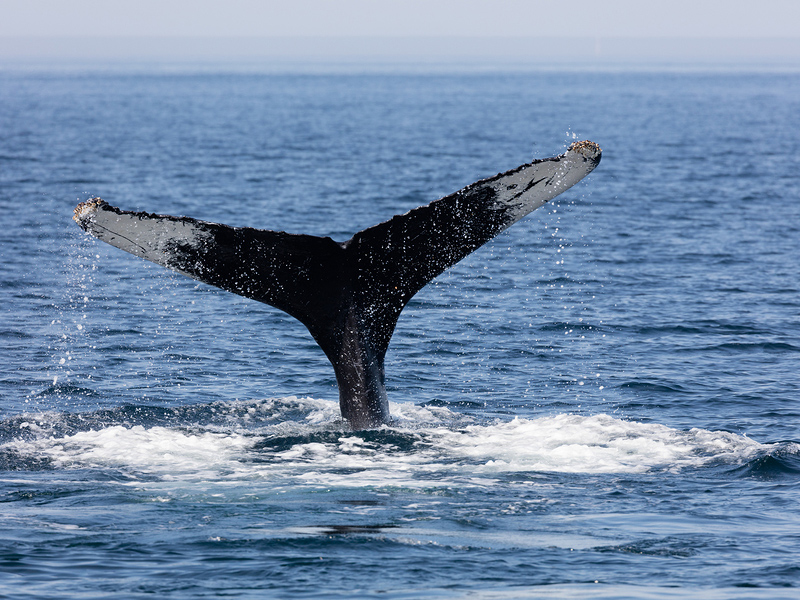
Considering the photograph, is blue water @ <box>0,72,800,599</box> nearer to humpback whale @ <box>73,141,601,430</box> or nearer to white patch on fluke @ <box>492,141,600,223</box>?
humpback whale @ <box>73,141,601,430</box>

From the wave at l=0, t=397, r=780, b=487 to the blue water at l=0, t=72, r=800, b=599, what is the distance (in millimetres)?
33

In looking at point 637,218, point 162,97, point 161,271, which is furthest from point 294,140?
point 162,97

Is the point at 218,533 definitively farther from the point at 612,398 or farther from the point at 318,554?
the point at 612,398

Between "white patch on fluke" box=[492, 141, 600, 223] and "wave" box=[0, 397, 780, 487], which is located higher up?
"white patch on fluke" box=[492, 141, 600, 223]

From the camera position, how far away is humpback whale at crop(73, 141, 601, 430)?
27.0 feet

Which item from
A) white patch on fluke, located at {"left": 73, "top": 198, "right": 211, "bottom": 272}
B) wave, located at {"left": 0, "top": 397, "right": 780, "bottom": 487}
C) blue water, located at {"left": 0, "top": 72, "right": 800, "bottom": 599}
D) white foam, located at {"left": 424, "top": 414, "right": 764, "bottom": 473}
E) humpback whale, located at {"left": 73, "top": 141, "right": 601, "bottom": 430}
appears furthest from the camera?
A: white foam, located at {"left": 424, "top": 414, "right": 764, "bottom": 473}

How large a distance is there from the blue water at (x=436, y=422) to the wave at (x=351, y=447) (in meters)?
0.03

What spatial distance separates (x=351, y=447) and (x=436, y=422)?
1564mm

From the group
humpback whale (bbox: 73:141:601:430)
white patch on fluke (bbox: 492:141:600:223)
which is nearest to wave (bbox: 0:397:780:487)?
humpback whale (bbox: 73:141:601:430)

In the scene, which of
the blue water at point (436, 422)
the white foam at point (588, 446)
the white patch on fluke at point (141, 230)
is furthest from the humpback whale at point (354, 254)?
the white foam at point (588, 446)

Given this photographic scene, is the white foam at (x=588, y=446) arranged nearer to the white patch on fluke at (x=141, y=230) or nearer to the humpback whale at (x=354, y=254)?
the humpback whale at (x=354, y=254)

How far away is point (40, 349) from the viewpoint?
46.6ft

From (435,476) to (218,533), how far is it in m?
2.02

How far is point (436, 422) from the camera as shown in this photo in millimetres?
10852
